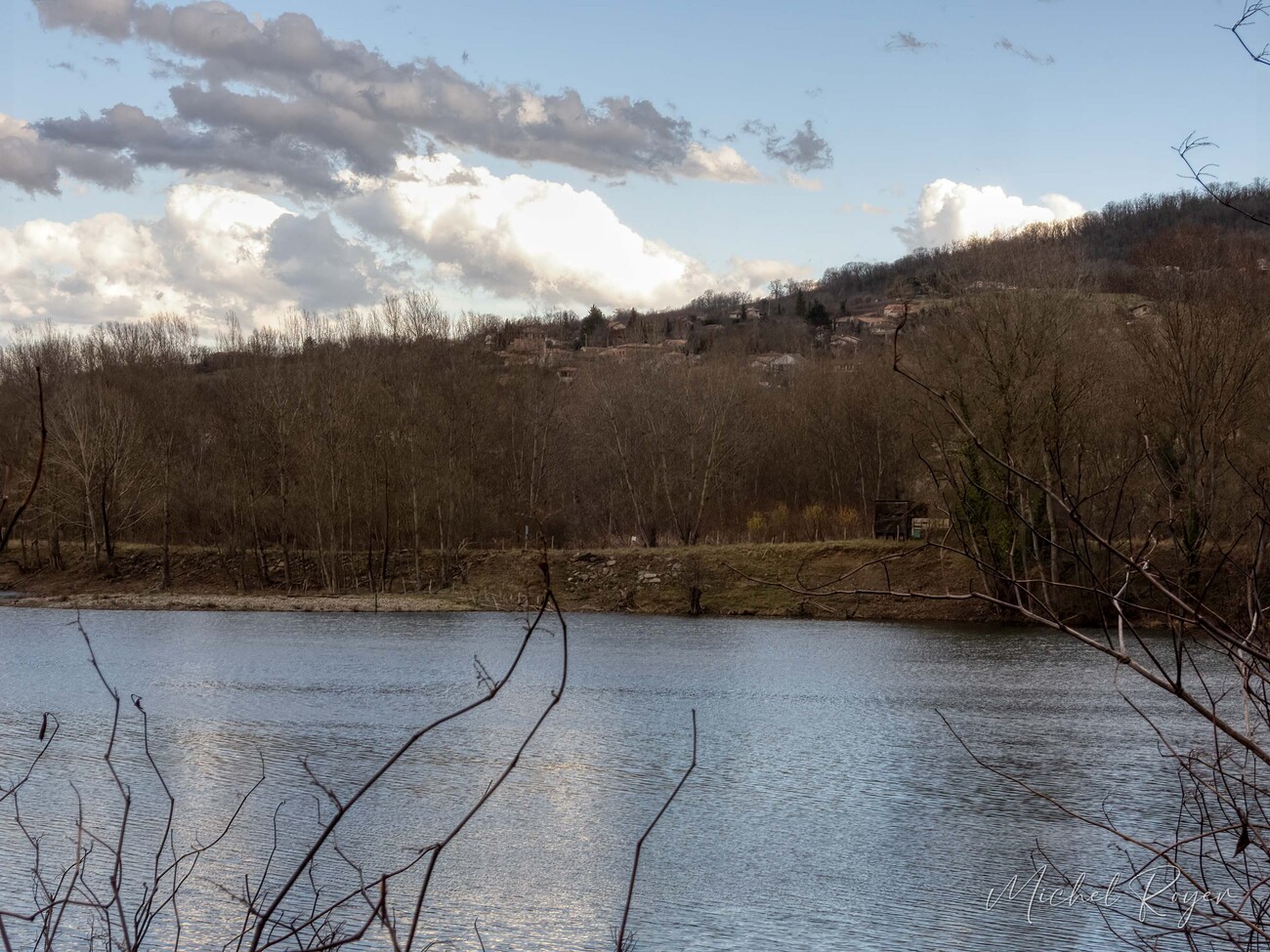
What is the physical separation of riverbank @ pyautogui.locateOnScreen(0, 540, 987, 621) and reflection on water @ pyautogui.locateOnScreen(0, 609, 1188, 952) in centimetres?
1013

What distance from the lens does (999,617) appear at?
1631 inches

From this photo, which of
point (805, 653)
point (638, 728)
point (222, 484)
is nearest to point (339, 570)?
point (222, 484)

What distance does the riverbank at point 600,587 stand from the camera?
43.2 m

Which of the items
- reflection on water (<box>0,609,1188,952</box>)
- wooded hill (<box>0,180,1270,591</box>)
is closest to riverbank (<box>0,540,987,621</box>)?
wooded hill (<box>0,180,1270,591</box>)

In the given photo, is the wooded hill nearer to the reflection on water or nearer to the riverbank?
the riverbank

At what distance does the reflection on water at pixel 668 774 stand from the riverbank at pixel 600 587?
399 inches

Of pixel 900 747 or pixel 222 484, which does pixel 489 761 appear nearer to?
pixel 900 747

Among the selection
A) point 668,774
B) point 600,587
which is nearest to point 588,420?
point 600,587

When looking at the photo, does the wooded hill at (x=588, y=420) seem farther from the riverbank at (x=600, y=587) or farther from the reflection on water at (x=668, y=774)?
the reflection on water at (x=668, y=774)

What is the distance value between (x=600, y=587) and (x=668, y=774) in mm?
31272

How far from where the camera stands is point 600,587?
4788cm

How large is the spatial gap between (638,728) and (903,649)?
15.2 metres

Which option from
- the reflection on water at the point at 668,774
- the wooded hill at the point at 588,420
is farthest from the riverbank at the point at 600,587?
the reflection on water at the point at 668,774

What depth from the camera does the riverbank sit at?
4319 cm
